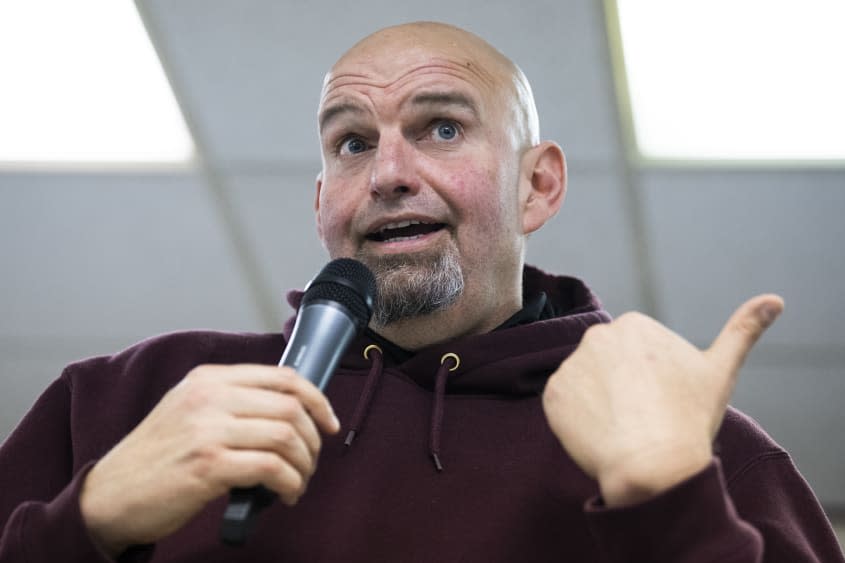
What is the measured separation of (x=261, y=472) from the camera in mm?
1127

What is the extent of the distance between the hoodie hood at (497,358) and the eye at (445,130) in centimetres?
30

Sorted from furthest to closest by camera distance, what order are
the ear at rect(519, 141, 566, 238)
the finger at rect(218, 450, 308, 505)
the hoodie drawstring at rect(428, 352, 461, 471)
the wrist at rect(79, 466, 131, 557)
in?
1. the ear at rect(519, 141, 566, 238)
2. the hoodie drawstring at rect(428, 352, 461, 471)
3. the wrist at rect(79, 466, 131, 557)
4. the finger at rect(218, 450, 308, 505)

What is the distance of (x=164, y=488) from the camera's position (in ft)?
4.00

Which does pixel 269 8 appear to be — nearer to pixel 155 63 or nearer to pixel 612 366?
pixel 155 63

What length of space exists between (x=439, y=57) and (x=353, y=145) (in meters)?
0.19

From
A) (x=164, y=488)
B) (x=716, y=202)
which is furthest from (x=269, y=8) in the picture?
(x=164, y=488)

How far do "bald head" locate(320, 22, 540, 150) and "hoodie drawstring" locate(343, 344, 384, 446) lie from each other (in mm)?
408

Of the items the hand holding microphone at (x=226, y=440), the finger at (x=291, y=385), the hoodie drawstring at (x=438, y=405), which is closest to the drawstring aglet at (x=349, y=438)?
the hoodie drawstring at (x=438, y=405)

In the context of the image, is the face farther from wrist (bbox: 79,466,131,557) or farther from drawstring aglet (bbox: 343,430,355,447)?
wrist (bbox: 79,466,131,557)

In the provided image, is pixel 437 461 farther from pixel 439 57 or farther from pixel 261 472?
pixel 439 57

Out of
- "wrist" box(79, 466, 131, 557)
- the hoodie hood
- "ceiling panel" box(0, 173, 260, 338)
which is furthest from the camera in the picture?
"ceiling panel" box(0, 173, 260, 338)

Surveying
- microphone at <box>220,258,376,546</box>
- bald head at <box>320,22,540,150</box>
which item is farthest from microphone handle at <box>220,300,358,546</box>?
bald head at <box>320,22,540,150</box>

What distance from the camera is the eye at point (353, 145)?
188 centimetres

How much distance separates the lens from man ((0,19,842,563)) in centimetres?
118
